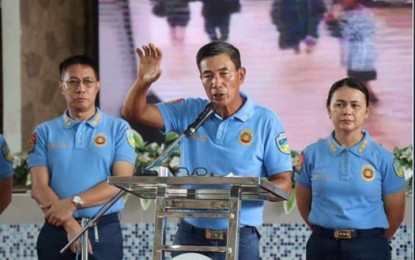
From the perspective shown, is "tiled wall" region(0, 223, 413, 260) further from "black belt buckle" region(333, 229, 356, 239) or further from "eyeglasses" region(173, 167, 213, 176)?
"eyeglasses" region(173, 167, 213, 176)

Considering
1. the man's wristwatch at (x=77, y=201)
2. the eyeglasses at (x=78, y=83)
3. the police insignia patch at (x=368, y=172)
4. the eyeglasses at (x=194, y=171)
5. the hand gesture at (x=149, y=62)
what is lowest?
the man's wristwatch at (x=77, y=201)

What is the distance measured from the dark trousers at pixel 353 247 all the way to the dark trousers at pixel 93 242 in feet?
2.80

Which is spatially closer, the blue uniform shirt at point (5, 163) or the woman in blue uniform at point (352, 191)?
the woman in blue uniform at point (352, 191)

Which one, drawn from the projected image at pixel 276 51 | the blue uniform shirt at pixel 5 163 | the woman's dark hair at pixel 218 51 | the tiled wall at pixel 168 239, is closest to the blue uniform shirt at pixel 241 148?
the woman's dark hair at pixel 218 51

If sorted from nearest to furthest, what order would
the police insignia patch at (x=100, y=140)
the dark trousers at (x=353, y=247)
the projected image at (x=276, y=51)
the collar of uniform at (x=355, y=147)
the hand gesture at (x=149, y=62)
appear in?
the hand gesture at (x=149, y=62)
the dark trousers at (x=353, y=247)
the collar of uniform at (x=355, y=147)
the police insignia patch at (x=100, y=140)
the projected image at (x=276, y=51)

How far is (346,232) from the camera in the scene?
4762 millimetres

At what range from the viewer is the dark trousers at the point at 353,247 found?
474cm

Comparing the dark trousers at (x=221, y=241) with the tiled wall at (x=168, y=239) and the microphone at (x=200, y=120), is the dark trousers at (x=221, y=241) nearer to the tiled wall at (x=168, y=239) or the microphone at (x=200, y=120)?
the microphone at (x=200, y=120)

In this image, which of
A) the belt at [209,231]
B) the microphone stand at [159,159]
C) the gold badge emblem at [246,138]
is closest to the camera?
the microphone stand at [159,159]

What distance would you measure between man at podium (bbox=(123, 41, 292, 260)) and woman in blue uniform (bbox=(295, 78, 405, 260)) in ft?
1.26

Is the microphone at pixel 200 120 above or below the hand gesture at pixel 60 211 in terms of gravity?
above

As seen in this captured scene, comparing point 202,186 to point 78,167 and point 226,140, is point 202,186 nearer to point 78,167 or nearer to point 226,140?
point 226,140

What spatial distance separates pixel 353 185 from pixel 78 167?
1177mm

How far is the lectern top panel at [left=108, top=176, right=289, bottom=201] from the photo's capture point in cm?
370
